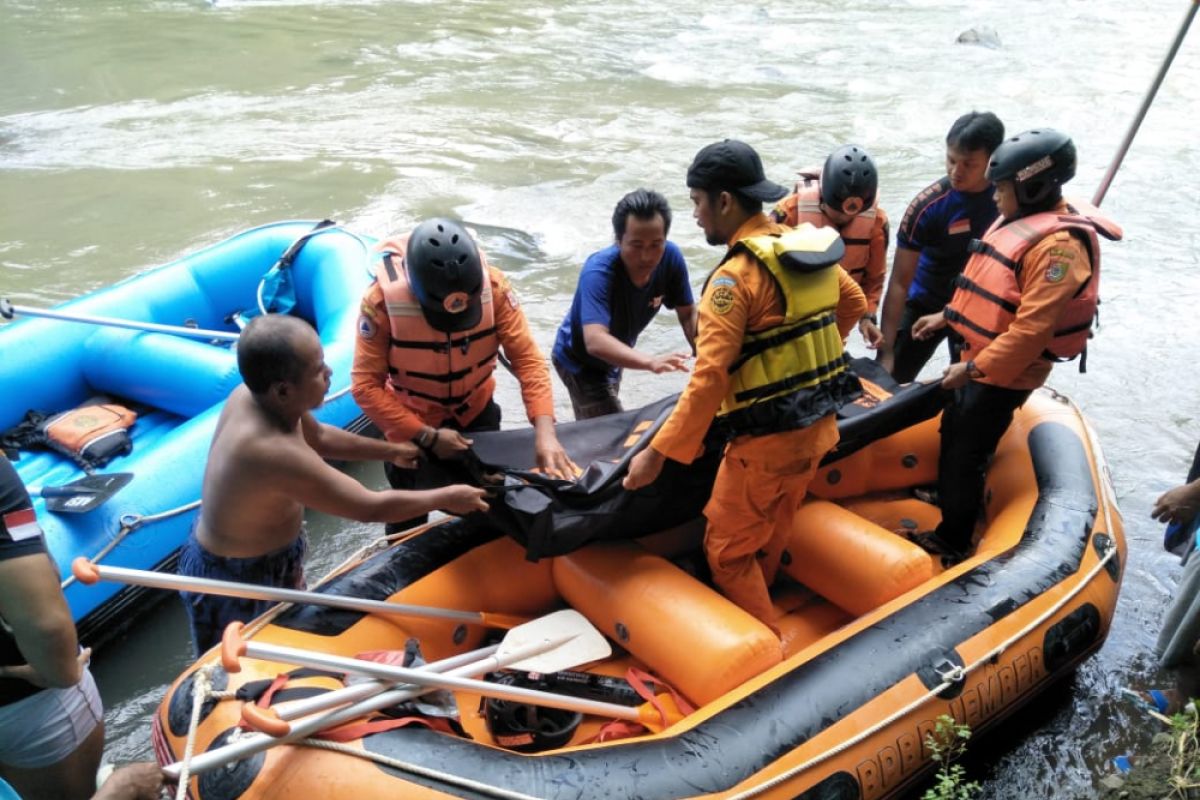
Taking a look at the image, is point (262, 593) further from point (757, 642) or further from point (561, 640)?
point (757, 642)

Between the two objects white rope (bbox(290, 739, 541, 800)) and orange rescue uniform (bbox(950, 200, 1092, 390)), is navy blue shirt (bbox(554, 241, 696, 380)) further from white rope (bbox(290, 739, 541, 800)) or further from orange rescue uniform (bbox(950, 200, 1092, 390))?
white rope (bbox(290, 739, 541, 800))

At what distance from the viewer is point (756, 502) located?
262 centimetres

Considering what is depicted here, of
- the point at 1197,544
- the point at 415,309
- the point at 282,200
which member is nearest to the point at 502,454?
the point at 415,309

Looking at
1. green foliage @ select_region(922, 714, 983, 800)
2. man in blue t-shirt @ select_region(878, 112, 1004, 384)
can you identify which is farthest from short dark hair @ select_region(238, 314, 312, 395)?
man in blue t-shirt @ select_region(878, 112, 1004, 384)

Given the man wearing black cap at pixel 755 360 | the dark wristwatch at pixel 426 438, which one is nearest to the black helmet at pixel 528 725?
the man wearing black cap at pixel 755 360

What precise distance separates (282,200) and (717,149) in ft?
22.7

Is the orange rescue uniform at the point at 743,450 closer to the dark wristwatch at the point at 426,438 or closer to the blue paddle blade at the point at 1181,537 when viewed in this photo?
the dark wristwatch at the point at 426,438

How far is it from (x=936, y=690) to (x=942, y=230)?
2.01m

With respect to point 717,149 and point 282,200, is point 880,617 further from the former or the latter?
point 282,200

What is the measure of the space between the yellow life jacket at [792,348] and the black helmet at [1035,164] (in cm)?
78

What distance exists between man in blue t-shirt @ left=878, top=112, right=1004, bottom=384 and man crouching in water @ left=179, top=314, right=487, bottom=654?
7.50 ft

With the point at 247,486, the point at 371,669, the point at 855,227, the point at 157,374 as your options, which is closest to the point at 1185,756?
the point at 371,669

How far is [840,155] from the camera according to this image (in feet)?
11.6

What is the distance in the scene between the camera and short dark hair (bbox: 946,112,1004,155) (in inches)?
131
